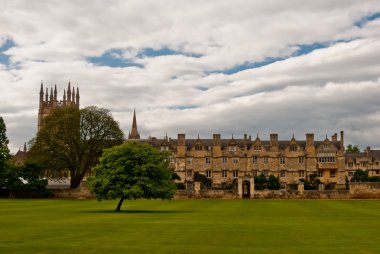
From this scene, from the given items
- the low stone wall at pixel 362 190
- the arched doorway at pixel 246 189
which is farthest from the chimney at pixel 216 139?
the low stone wall at pixel 362 190

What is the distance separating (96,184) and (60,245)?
76.6 ft

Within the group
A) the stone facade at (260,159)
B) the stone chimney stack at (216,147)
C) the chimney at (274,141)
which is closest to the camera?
the stone facade at (260,159)

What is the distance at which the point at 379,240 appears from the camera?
18.9m

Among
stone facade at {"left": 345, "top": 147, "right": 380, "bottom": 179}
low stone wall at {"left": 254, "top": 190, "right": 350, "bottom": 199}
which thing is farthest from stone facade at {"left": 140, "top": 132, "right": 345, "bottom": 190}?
stone facade at {"left": 345, "top": 147, "right": 380, "bottom": 179}

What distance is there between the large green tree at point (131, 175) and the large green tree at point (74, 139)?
40.4 metres

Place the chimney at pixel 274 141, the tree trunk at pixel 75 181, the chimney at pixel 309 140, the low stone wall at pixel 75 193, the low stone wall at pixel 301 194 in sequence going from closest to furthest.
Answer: the low stone wall at pixel 301 194
the low stone wall at pixel 75 193
the tree trunk at pixel 75 181
the chimney at pixel 309 140
the chimney at pixel 274 141

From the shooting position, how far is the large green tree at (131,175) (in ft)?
128

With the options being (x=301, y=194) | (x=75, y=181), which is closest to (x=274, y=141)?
(x=301, y=194)

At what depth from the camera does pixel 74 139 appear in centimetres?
8044

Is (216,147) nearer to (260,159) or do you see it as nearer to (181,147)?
(181,147)

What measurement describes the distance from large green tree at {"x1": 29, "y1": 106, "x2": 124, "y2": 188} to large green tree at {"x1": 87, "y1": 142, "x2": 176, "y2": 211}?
40405mm

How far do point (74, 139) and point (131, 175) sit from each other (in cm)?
4265

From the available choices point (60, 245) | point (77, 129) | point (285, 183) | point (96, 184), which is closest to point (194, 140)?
point (285, 183)

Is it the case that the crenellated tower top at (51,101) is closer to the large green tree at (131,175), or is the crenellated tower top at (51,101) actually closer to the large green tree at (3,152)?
the large green tree at (3,152)
